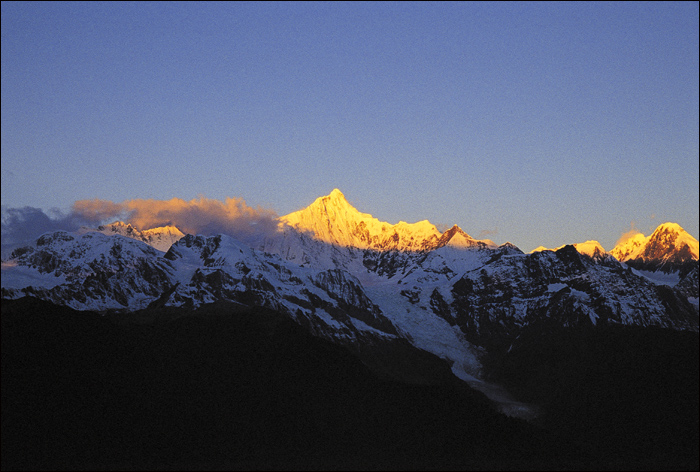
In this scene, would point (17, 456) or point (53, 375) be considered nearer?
point (17, 456)

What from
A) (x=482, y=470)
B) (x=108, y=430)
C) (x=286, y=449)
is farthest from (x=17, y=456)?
(x=482, y=470)

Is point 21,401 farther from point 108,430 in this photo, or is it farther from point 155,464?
point 155,464

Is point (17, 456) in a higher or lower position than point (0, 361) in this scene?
lower

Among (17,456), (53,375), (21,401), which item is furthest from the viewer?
(53,375)

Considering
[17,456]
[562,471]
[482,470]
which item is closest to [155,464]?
[17,456]

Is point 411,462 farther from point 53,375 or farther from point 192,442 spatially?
point 53,375

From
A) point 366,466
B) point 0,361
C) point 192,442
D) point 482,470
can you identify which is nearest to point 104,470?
point 192,442

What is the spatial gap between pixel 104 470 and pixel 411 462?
6172 centimetres

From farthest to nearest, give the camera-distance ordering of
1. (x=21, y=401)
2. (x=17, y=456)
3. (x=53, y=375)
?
(x=53, y=375)
(x=21, y=401)
(x=17, y=456)

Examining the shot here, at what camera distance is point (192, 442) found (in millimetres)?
193500

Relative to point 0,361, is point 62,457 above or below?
below

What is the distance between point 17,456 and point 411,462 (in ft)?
253

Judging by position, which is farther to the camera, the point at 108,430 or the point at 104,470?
the point at 108,430

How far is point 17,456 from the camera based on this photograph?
17400 centimetres
